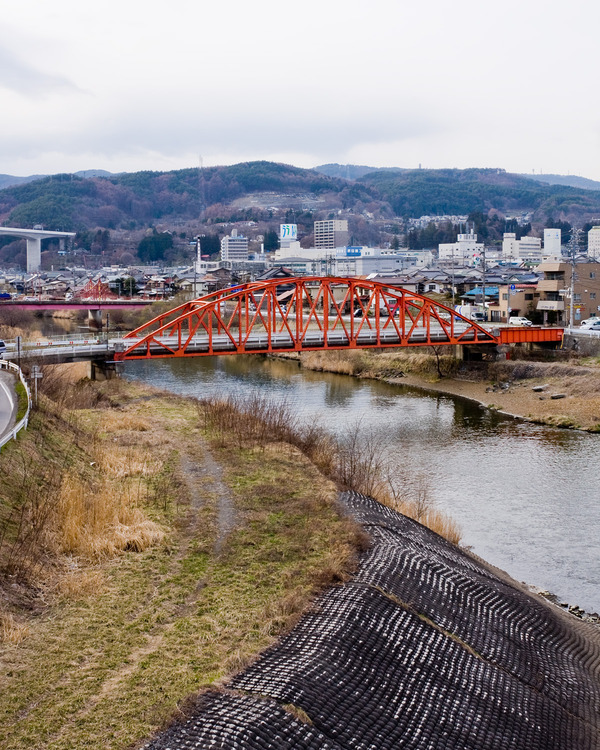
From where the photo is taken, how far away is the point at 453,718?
7992 millimetres

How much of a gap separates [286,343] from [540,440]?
34.8 ft

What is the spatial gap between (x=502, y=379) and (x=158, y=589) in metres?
23.8

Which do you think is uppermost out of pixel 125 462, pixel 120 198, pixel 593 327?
pixel 120 198

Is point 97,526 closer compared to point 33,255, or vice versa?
point 97,526

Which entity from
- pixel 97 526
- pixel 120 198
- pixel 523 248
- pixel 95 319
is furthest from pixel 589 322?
pixel 120 198

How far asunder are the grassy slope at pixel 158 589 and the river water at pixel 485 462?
11.0 ft

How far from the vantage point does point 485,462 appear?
65.8 ft

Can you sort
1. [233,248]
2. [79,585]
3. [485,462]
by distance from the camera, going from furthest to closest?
[233,248] → [485,462] → [79,585]

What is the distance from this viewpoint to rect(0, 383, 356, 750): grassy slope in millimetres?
7395

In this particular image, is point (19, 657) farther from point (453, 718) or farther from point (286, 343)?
point (286, 343)

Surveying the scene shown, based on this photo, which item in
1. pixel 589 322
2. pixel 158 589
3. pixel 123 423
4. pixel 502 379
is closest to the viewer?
pixel 158 589

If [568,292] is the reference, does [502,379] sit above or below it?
below

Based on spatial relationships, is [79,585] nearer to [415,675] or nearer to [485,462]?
[415,675]

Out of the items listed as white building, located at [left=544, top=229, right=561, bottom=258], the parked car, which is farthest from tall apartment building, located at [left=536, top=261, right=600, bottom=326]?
white building, located at [left=544, top=229, right=561, bottom=258]
